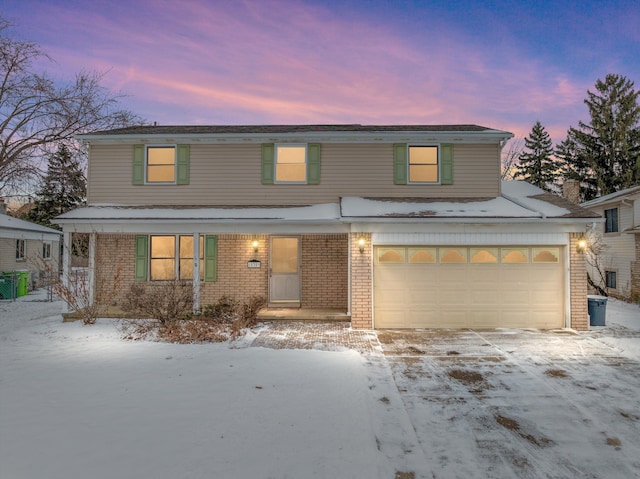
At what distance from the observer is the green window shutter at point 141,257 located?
11.1 meters

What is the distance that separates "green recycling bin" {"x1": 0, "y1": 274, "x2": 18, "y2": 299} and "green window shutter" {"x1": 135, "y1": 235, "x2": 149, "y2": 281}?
7862 mm

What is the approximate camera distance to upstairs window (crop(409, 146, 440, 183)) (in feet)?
36.5

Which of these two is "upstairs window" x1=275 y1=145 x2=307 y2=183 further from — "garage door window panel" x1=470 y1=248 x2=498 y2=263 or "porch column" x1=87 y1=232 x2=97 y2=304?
"porch column" x1=87 y1=232 x2=97 y2=304

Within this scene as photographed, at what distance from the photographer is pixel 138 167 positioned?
11164mm

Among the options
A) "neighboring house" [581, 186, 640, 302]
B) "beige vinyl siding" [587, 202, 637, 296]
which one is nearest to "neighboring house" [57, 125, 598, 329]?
"neighboring house" [581, 186, 640, 302]

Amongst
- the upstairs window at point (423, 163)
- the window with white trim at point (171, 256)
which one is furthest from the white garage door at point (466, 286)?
the window with white trim at point (171, 256)

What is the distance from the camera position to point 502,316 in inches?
371

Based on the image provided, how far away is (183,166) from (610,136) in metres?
34.0

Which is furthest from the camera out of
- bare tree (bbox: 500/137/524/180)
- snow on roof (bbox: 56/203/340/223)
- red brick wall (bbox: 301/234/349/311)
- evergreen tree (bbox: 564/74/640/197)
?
bare tree (bbox: 500/137/524/180)

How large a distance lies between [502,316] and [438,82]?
14.8 meters

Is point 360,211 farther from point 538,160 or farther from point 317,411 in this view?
point 538,160

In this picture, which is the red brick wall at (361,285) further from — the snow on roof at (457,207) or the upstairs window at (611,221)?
the upstairs window at (611,221)

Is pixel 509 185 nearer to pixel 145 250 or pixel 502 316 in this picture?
pixel 502 316

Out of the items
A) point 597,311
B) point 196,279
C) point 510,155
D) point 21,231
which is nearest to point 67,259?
point 196,279
